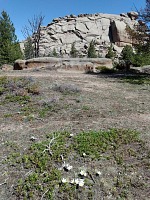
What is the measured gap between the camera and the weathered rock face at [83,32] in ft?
169

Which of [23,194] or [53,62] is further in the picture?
[53,62]

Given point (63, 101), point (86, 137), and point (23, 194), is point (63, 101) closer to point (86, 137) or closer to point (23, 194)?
point (86, 137)

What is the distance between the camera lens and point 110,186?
2.17 metres

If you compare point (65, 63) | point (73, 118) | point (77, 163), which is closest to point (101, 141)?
point (77, 163)

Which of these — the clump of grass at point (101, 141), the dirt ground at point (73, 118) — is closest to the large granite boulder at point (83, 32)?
the dirt ground at point (73, 118)

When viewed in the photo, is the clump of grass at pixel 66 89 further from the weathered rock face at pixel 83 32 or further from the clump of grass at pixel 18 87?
the weathered rock face at pixel 83 32

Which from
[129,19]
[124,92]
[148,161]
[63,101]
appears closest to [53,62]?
[124,92]

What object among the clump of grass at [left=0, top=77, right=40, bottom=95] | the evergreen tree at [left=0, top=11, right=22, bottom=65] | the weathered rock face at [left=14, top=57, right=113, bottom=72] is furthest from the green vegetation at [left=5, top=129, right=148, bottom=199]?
the evergreen tree at [left=0, top=11, right=22, bottom=65]

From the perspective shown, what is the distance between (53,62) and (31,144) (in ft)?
36.8

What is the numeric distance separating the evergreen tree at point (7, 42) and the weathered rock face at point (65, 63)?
7697 millimetres

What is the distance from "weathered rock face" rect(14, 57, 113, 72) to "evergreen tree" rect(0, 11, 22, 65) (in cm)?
770

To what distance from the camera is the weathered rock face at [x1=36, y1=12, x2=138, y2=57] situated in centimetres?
5149

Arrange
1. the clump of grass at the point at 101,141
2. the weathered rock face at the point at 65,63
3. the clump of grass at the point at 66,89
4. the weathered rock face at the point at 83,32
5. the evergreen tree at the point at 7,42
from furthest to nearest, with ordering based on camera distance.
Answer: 1. the weathered rock face at the point at 83,32
2. the evergreen tree at the point at 7,42
3. the weathered rock face at the point at 65,63
4. the clump of grass at the point at 66,89
5. the clump of grass at the point at 101,141

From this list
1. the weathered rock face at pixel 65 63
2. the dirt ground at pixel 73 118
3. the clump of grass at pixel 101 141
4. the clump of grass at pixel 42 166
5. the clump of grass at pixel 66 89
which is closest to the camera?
the clump of grass at pixel 42 166
